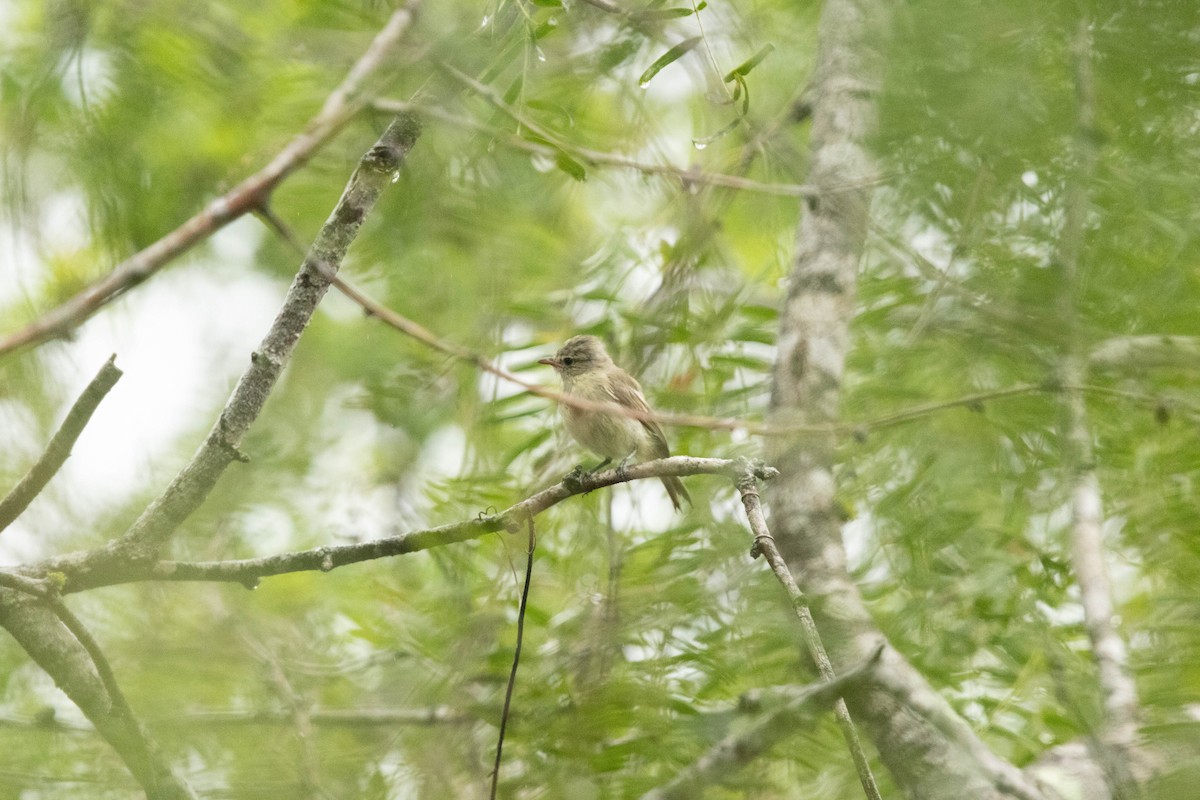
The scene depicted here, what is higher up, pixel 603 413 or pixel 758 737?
pixel 603 413

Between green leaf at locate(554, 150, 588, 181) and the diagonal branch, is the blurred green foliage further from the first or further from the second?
the diagonal branch

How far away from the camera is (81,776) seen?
3166 millimetres

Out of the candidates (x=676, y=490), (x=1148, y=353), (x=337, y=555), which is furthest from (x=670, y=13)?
(x=676, y=490)

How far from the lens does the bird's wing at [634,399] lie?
486 centimetres

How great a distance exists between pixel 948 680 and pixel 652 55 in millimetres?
2508

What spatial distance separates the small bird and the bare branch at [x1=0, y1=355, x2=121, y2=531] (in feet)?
7.95

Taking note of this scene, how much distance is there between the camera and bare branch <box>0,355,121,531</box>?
2.44m

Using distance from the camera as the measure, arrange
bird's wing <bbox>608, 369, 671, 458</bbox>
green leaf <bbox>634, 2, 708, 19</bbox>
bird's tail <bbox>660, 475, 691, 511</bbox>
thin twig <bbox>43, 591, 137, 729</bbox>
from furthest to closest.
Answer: bird's tail <bbox>660, 475, 691, 511</bbox>
bird's wing <bbox>608, 369, 671, 458</bbox>
green leaf <bbox>634, 2, 708, 19</bbox>
thin twig <bbox>43, 591, 137, 729</bbox>

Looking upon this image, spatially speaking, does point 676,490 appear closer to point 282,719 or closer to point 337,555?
point 282,719

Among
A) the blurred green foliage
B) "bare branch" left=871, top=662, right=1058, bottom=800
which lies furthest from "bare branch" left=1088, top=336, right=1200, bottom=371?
"bare branch" left=871, top=662, right=1058, bottom=800

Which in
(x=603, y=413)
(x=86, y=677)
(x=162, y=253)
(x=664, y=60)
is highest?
(x=603, y=413)

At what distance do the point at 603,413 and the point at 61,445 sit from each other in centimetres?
273

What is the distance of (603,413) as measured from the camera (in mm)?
4961

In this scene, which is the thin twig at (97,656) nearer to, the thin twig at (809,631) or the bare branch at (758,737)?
the bare branch at (758,737)
